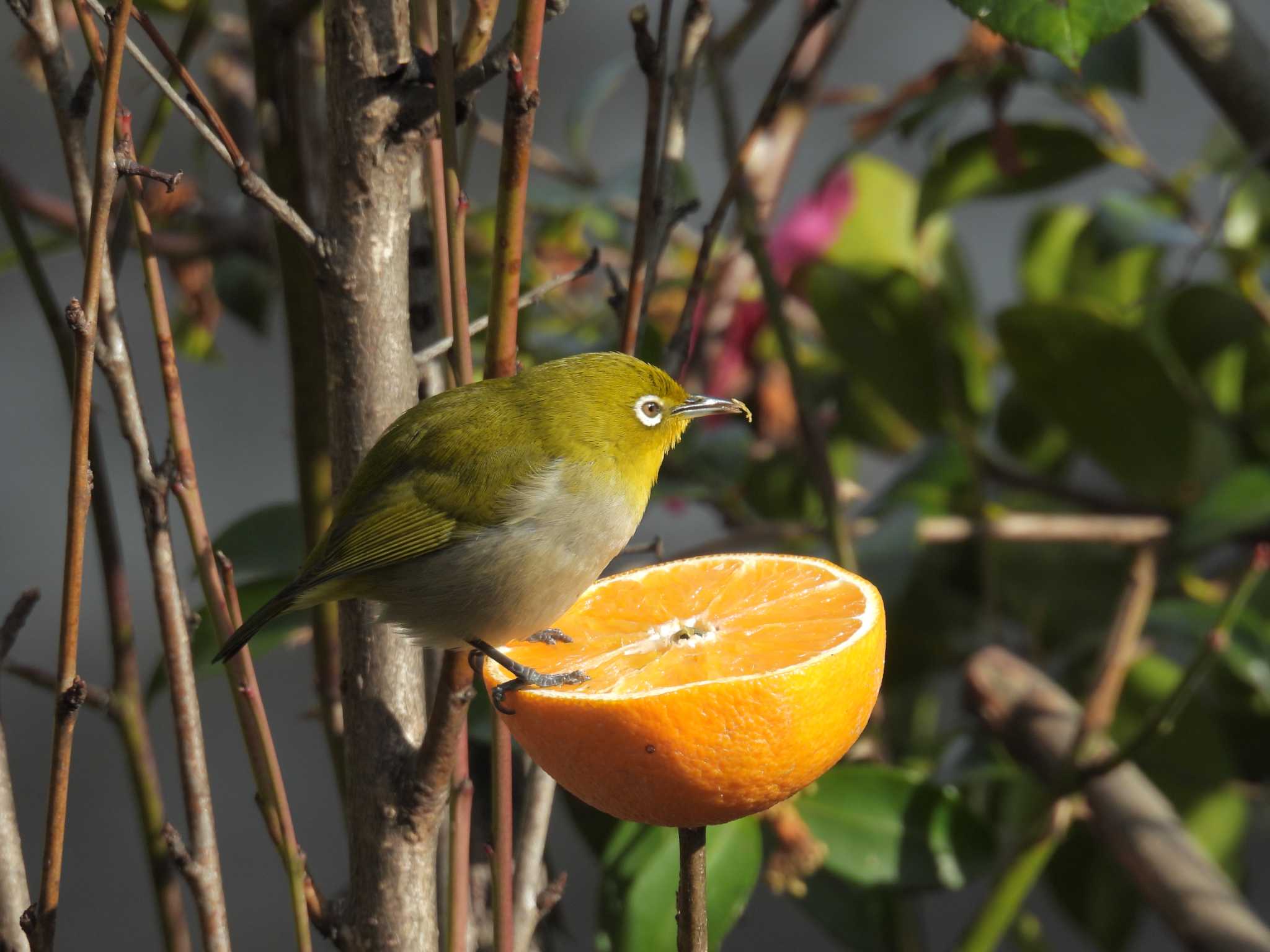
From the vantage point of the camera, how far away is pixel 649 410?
1.97 ft

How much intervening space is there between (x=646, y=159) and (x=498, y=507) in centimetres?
16

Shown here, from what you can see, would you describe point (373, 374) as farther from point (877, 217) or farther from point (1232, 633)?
point (877, 217)

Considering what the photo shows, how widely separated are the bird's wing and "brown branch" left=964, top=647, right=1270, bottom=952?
0.38 meters

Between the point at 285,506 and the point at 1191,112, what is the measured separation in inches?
63.8

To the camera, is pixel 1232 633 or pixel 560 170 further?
pixel 560 170

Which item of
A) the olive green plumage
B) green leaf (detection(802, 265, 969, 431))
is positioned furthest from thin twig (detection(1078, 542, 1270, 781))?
green leaf (detection(802, 265, 969, 431))

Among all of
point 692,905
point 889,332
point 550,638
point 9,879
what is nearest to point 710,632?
point 550,638

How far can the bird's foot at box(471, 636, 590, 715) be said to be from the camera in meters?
0.49

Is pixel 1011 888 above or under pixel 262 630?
under

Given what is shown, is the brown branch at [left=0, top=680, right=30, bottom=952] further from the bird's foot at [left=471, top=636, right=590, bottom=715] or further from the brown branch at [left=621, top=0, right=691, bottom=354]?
the brown branch at [left=621, top=0, right=691, bottom=354]

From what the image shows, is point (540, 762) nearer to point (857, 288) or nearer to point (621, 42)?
point (857, 288)

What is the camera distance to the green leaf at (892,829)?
2.45 feet

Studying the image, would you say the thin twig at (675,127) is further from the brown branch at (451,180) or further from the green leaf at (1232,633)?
the green leaf at (1232,633)

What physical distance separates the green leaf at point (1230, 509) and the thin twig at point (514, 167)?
0.61 meters
